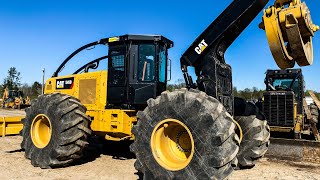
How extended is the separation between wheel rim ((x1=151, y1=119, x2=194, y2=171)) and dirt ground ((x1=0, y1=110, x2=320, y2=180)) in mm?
1136

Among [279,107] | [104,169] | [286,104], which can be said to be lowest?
[104,169]

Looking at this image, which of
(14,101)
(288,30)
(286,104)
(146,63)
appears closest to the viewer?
(288,30)

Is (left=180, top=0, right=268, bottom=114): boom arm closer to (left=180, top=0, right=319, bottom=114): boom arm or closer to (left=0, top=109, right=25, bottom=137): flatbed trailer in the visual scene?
(left=180, top=0, right=319, bottom=114): boom arm

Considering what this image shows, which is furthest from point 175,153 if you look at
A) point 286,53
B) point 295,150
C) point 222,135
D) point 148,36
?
point 295,150

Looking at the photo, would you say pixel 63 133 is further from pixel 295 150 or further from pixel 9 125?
pixel 295 150

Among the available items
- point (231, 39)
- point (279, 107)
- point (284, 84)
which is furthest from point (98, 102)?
point (284, 84)

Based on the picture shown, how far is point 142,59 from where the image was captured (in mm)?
7184

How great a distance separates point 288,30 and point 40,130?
6033mm

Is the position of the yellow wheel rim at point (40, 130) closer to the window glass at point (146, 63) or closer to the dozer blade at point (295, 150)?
the window glass at point (146, 63)

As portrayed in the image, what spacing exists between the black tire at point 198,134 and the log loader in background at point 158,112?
14 millimetres

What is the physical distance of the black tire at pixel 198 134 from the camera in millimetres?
4520

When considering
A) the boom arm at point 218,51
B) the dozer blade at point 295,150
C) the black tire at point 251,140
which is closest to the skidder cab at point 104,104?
the boom arm at point 218,51

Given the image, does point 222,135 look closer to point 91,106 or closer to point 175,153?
point 175,153

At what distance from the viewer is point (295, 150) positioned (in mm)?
8328
